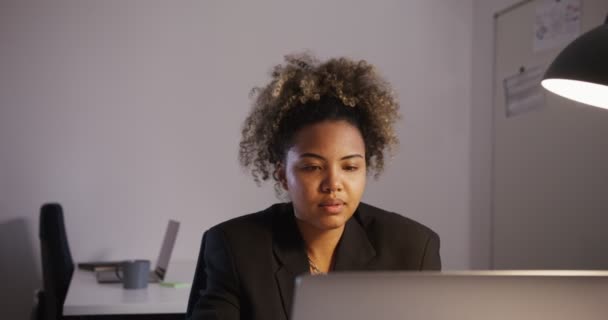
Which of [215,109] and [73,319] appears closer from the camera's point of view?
[73,319]

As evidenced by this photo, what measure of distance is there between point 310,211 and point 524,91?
2024mm

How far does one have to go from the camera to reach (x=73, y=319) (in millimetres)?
2105

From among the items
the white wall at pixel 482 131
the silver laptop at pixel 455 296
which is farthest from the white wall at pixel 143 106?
the silver laptop at pixel 455 296

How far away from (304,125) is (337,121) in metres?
0.06

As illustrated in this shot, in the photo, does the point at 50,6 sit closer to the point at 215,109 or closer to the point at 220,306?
the point at 215,109

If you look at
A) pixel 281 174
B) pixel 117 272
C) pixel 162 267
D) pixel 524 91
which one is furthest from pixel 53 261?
pixel 524 91

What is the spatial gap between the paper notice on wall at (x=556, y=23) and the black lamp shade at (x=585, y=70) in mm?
1230

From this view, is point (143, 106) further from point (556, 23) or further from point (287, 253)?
point (287, 253)

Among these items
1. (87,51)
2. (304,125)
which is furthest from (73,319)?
(87,51)

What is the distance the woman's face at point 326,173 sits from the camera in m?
1.17

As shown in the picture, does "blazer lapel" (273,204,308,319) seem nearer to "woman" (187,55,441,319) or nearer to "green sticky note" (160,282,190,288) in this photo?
"woman" (187,55,441,319)

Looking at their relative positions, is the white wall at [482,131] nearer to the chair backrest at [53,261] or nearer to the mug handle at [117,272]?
the mug handle at [117,272]

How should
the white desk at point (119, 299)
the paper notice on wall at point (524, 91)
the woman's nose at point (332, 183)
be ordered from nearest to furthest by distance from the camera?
the woman's nose at point (332, 183)
the white desk at point (119, 299)
the paper notice on wall at point (524, 91)

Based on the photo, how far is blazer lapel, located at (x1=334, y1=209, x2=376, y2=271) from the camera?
1274 mm
